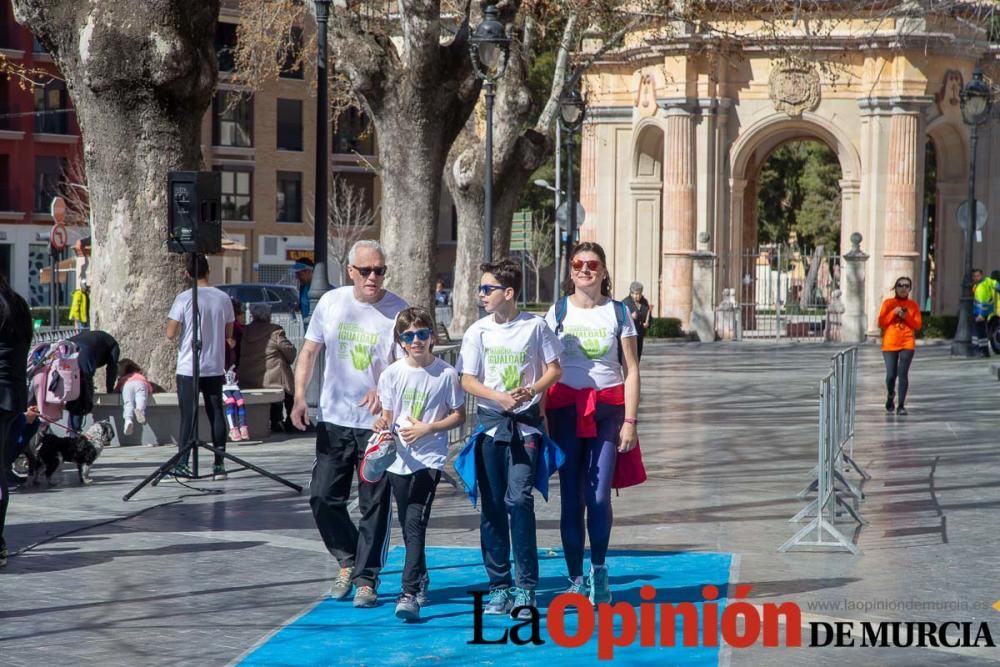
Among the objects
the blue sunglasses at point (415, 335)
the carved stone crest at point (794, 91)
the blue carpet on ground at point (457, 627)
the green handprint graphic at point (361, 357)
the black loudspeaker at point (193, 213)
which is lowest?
the blue carpet on ground at point (457, 627)

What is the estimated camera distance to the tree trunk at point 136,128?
52.2ft

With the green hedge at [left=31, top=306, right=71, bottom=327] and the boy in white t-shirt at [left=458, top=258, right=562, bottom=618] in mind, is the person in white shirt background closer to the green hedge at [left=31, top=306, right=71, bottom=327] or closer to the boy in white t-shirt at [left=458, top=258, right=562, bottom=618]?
the boy in white t-shirt at [left=458, top=258, right=562, bottom=618]

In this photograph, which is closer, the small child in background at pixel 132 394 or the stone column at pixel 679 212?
the small child in background at pixel 132 394

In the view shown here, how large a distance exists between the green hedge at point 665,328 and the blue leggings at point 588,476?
3230cm

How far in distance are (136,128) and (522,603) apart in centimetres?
974

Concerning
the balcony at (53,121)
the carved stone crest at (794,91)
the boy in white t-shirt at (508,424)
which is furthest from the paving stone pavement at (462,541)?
the balcony at (53,121)

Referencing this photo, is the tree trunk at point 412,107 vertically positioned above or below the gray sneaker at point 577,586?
above

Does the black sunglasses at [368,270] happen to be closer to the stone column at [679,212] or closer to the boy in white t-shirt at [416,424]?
the boy in white t-shirt at [416,424]

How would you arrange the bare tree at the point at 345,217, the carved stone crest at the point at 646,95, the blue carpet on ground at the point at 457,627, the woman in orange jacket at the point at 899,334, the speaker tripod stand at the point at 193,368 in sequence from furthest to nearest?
the bare tree at the point at 345,217 → the carved stone crest at the point at 646,95 → the woman in orange jacket at the point at 899,334 → the speaker tripod stand at the point at 193,368 → the blue carpet on ground at the point at 457,627

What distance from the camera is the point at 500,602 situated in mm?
8109

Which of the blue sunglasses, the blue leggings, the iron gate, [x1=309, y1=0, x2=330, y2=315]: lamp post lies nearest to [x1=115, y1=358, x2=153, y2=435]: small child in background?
[x1=309, y1=0, x2=330, y2=315]: lamp post

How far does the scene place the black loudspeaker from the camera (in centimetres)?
1365

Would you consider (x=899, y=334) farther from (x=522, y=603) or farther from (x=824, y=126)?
(x=824, y=126)

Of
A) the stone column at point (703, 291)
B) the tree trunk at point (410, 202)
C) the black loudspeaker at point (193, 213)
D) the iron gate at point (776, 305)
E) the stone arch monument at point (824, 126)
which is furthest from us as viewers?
the stone column at point (703, 291)
